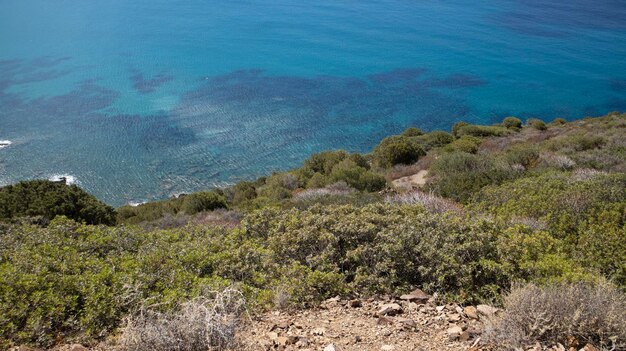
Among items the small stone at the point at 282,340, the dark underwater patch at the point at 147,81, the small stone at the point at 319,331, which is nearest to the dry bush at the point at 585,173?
the small stone at the point at 319,331

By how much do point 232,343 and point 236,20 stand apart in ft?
247

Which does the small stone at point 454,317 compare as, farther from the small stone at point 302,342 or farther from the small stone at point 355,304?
the small stone at point 302,342

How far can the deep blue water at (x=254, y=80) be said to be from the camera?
3334 centimetres

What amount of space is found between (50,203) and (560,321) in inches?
576

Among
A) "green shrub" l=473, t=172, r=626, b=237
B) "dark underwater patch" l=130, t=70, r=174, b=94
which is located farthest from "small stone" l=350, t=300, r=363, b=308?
"dark underwater patch" l=130, t=70, r=174, b=94

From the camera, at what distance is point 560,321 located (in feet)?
14.7

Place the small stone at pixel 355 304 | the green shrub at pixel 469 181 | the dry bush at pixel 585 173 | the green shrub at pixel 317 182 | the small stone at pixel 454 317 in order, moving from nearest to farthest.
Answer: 1. the small stone at pixel 454 317
2. the small stone at pixel 355 304
3. the dry bush at pixel 585 173
4. the green shrub at pixel 469 181
5. the green shrub at pixel 317 182

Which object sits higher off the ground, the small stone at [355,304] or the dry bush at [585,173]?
the small stone at [355,304]

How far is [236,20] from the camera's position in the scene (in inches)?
2916

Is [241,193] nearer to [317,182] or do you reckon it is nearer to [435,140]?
[317,182]

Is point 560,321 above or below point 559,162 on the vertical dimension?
above

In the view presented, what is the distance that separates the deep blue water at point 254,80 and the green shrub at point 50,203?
12166 millimetres

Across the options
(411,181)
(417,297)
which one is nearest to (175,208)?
(411,181)

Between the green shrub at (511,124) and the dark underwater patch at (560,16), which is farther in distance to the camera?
the dark underwater patch at (560,16)
